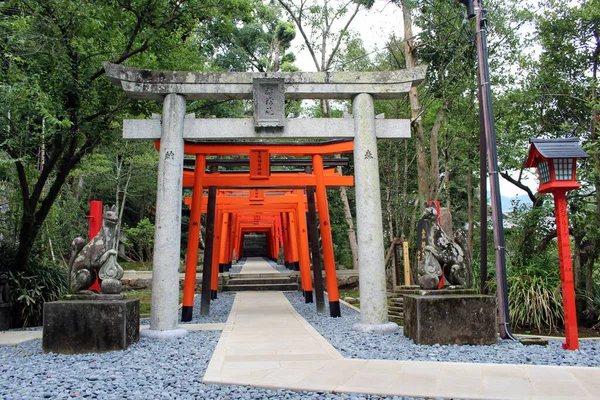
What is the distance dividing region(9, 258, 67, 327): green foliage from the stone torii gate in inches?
124

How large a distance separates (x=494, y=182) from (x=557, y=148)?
100cm

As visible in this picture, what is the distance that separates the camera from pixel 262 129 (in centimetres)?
761

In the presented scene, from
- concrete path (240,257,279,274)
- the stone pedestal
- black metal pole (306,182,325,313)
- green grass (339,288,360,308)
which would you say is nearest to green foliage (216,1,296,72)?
concrete path (240,257,279,274)

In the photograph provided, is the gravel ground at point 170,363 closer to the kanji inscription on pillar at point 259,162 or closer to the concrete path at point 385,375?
the concrete path at point 385,375

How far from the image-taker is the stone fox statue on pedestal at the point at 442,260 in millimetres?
6602

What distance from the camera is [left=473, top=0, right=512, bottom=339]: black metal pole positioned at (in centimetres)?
655

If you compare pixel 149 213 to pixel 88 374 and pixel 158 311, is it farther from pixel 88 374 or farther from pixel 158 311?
pixel 88 374

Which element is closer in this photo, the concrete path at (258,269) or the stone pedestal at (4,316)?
the stone pedestal at (4,316)

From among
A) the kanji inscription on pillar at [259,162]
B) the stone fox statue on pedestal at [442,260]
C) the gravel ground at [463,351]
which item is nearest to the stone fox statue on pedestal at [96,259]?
the kanji inscription on pillar at [259,162]

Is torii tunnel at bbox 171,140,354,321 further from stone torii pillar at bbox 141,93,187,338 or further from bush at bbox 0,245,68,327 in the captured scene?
bush at bbox 0,245,68,327

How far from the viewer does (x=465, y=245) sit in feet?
22.4

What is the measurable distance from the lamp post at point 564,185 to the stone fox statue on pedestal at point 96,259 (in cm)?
587

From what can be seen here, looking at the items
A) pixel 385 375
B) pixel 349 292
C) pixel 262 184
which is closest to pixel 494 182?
pixel 385 375

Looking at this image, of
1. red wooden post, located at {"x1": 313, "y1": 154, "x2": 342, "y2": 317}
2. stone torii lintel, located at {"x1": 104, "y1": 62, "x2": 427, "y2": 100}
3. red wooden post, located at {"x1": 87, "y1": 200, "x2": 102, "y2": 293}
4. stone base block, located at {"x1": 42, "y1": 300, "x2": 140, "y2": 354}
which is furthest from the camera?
red wooden post, located at {"x1": 313, "y1": 154, "x2": 342, "y2": 317}
